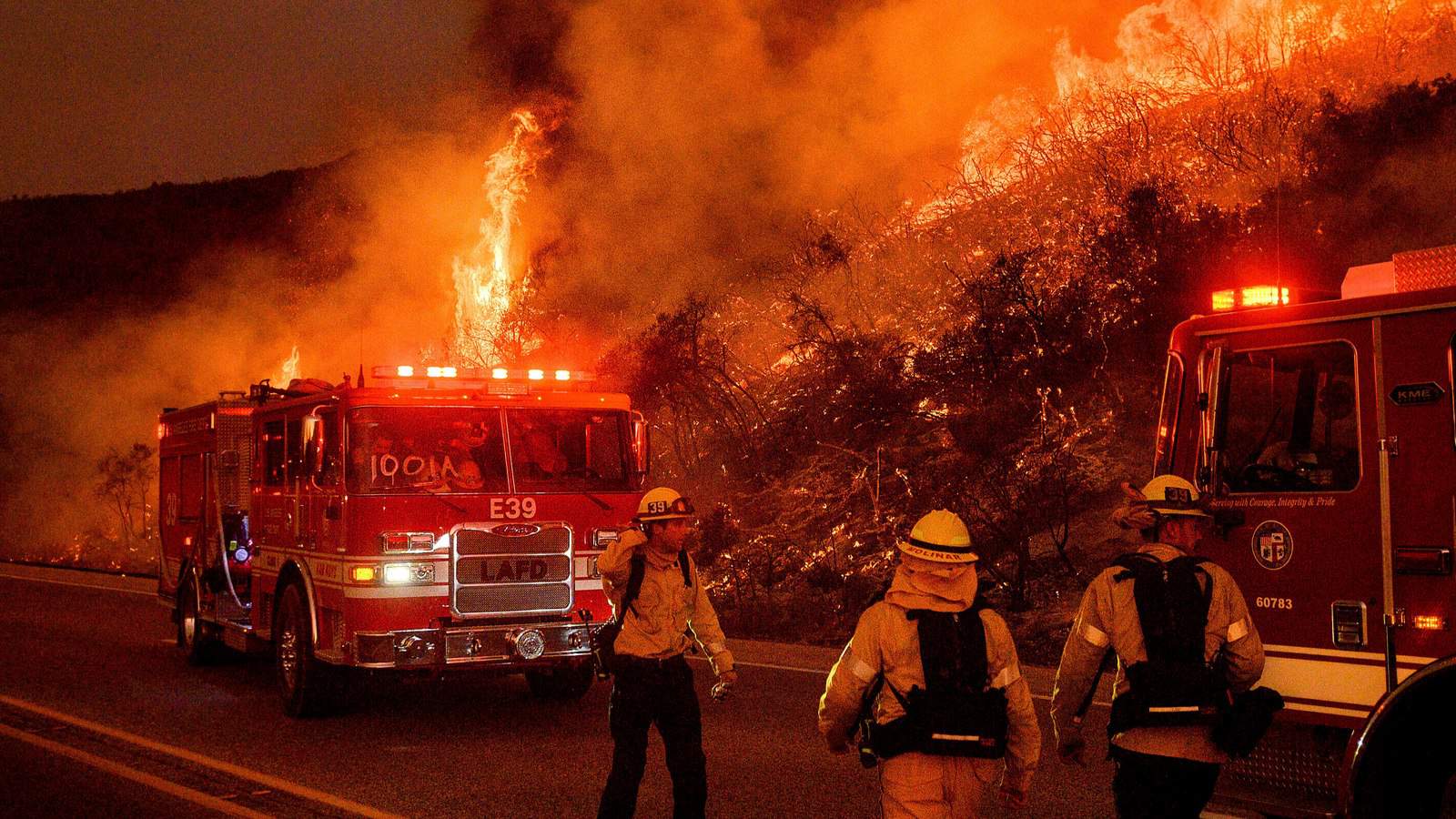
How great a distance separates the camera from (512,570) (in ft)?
32.2

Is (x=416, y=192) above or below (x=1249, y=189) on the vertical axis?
above

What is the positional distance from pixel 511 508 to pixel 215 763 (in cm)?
261

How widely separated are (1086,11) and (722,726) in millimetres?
25936

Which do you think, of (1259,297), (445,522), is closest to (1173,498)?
(1259,297)

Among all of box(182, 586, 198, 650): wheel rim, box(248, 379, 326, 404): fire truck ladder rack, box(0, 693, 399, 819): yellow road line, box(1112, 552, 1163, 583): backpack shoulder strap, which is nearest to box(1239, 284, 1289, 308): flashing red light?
box(1112, 552, 1163, 583): backpack shoulder strap

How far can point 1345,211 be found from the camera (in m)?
20.9

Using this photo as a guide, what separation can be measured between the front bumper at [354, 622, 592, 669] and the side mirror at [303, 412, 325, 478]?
1.36m

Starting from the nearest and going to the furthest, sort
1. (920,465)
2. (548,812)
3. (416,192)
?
(548,812), (920,465), (416,192)

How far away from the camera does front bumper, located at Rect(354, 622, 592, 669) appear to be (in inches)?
368

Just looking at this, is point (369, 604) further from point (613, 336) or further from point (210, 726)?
point (613, 336)

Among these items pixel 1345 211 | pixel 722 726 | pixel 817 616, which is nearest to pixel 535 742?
pixel 722 726

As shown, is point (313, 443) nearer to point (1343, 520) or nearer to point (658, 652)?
point (658, 652)

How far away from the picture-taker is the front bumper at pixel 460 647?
9.35 m

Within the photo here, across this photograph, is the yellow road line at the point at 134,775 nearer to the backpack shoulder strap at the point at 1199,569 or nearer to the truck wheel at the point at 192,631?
the truck wheel at the point at 192,631
